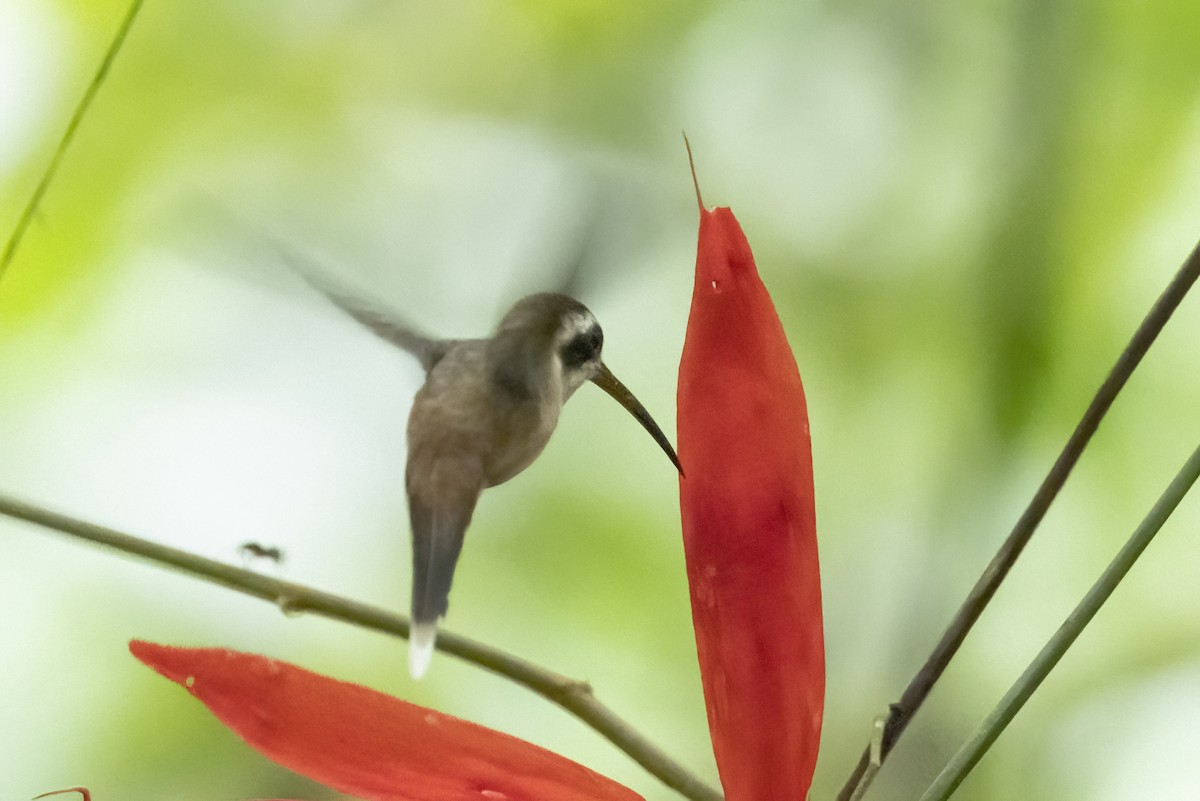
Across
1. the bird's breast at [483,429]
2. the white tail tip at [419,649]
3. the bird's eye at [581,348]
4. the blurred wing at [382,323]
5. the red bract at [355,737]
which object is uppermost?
the blurred wing at [382,323]

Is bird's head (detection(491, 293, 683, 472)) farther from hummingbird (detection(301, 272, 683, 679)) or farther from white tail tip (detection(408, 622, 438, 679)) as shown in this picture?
white tail tip (detection(408, 622, 438, 679))

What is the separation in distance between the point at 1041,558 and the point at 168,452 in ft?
1.94

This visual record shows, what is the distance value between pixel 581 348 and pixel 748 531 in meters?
0.11

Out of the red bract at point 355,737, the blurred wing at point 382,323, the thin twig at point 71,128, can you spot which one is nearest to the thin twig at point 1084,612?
the red bract at point 355,737

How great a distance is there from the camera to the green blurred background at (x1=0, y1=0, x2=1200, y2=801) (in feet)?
2.10

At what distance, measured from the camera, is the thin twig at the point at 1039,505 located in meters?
0.36

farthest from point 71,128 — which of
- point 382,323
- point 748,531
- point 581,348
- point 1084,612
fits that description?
point 1084,612

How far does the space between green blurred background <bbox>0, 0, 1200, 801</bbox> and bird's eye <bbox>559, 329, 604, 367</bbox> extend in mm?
135

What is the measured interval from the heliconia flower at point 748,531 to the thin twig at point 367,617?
0.09 ft

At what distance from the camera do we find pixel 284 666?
0.37m

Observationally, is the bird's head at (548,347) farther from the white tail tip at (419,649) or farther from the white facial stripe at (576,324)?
the white tail tip at (419,649)

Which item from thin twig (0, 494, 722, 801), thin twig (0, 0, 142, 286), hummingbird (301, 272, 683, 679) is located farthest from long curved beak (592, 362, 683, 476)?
thin twig (0, 0, 142, 286)

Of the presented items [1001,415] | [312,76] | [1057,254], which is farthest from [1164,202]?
[312,76]

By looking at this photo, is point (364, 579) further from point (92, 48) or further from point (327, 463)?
point (92, 48)
